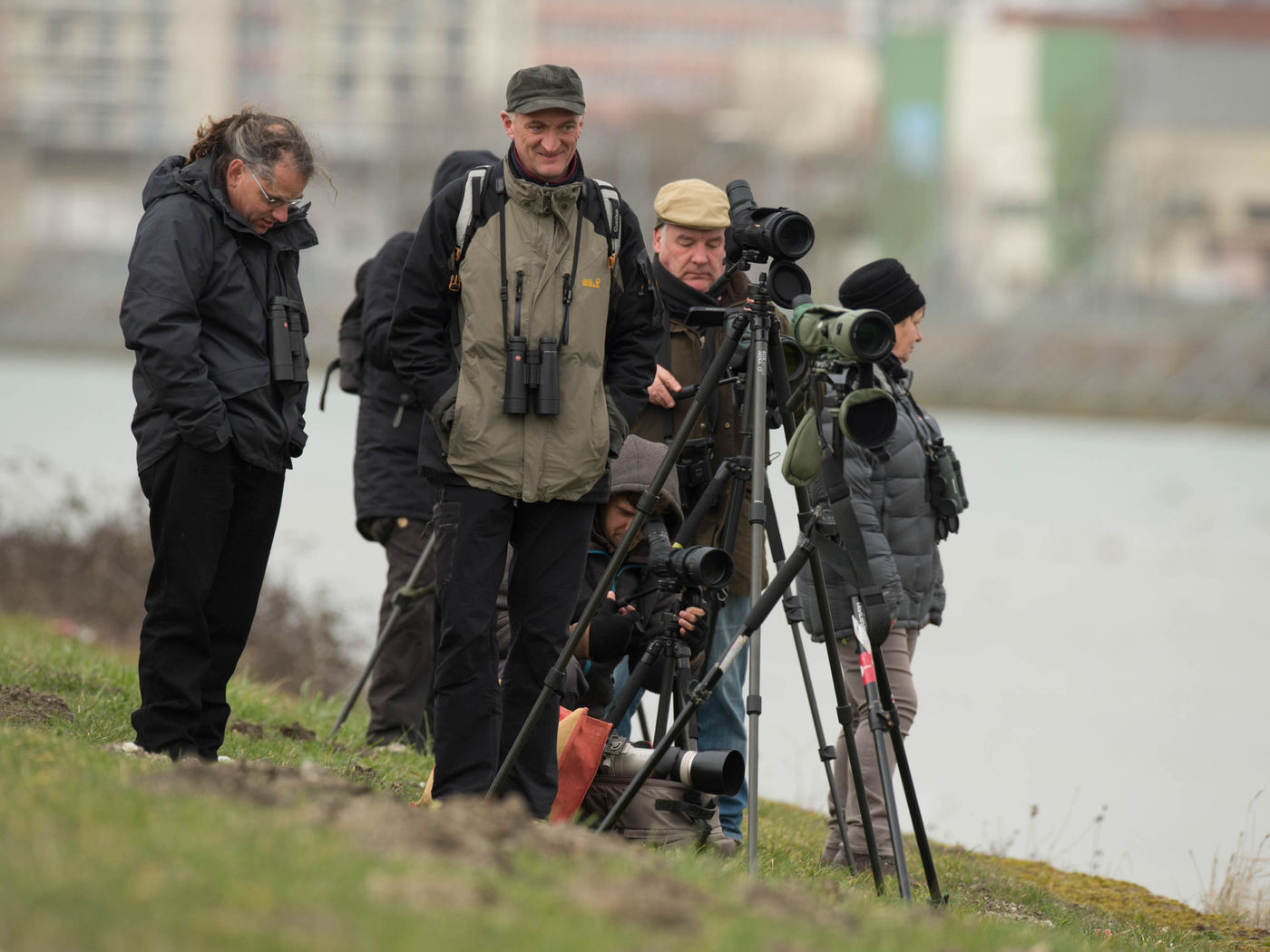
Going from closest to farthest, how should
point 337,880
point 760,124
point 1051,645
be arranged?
1. point 337,880
2. point 1051,645
3. point 760,124

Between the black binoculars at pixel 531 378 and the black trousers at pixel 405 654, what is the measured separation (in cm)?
196

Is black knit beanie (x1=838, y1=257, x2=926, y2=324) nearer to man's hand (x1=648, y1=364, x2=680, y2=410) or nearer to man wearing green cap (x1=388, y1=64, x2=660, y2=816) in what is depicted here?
man's hand (x1=648, y1=364, x2=680, y2=410)

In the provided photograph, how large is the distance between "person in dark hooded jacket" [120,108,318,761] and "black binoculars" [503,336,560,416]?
2.15 feet

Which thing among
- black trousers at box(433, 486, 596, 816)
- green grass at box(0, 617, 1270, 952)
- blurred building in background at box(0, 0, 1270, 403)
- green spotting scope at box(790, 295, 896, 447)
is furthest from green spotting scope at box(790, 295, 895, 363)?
blurred building in background at box(0, 0, 1270, 403)

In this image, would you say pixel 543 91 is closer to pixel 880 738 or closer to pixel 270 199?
pixel 270 199

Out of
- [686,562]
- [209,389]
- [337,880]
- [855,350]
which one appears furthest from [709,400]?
[337,880]

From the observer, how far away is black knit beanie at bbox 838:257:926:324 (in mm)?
5484

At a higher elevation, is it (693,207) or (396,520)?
(693,207)

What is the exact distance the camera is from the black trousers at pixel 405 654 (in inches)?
248

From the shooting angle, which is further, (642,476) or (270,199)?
(642,476)

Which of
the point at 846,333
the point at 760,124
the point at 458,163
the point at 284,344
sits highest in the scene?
the point at 760,124

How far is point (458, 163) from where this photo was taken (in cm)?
596

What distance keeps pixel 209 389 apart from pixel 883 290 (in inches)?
87.1

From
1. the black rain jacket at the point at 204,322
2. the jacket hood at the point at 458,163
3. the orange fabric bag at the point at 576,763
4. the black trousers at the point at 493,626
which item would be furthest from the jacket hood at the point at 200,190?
the orange fabric bag at the point at 576,763
